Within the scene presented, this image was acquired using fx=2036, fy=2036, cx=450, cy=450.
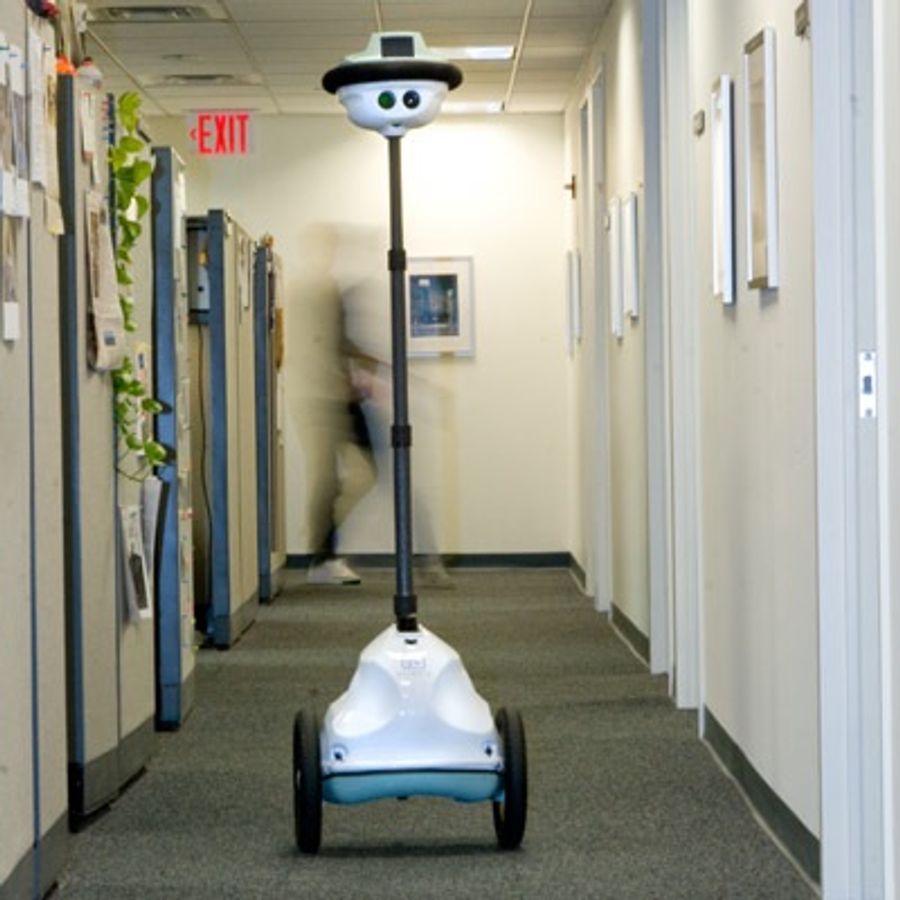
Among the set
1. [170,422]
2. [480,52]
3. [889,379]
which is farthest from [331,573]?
[889,379]

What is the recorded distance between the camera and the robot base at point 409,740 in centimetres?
390

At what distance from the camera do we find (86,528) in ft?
14.7

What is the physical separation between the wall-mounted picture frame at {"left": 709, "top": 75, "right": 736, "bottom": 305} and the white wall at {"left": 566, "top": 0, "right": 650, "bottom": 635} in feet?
6.69

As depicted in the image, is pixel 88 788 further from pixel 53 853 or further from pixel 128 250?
pixel 128 250

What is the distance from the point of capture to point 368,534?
11.7 m

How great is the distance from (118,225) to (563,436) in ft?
23.0

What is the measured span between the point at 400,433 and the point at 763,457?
35.3 inches

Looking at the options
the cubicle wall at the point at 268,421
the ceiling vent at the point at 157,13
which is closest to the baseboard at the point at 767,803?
the cubicle wall at the point at 268,421

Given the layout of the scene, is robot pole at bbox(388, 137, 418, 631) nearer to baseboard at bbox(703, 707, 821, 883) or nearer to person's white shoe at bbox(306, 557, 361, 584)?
baseboard at bbox(703, 707, 821, 883)

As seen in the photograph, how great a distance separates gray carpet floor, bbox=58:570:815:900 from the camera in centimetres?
388

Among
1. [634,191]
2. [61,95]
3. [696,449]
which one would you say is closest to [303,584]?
[634,191]

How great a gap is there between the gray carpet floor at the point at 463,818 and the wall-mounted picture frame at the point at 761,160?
3.95ft

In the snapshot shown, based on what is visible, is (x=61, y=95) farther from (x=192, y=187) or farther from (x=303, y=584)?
(x=192, y=187)

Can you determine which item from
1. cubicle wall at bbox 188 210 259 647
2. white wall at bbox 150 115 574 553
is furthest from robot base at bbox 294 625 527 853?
white wall at bbox 150 115 574 553
